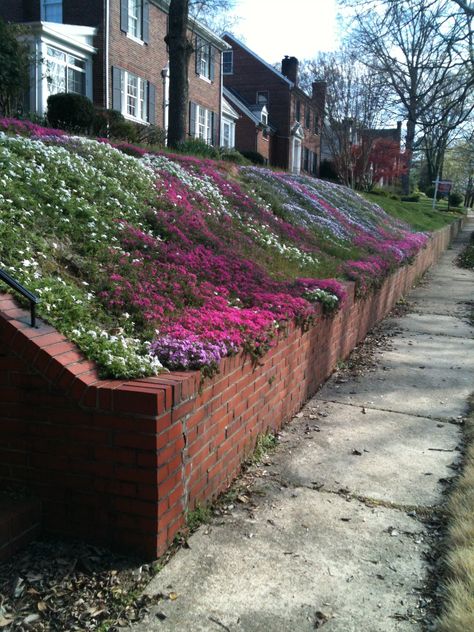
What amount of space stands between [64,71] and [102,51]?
1678 mm

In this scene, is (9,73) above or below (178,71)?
below

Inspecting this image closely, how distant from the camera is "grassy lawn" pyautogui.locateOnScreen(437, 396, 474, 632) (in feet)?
7.91

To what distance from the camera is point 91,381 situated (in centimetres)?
284

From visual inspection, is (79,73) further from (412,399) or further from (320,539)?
(320,539)

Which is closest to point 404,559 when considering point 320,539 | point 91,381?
point 320,539

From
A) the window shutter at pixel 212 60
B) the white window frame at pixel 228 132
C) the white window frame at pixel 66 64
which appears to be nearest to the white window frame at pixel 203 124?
the window shutter at pixel 212 60

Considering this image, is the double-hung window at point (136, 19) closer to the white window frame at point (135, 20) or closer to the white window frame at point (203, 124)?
the white window frame at point (135, 20)

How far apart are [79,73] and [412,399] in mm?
18072

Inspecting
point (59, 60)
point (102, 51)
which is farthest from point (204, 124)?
point (59, 60)

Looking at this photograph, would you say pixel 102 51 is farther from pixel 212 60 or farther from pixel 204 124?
pixel 212 60

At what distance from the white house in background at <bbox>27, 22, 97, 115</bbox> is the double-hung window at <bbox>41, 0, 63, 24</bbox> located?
1616 mm

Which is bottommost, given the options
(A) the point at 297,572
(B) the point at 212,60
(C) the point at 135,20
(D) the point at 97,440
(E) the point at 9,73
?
(A) the point at 297,572

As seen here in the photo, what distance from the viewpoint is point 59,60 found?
60.6 feet

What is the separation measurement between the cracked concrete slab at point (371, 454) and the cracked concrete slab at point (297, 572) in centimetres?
30
